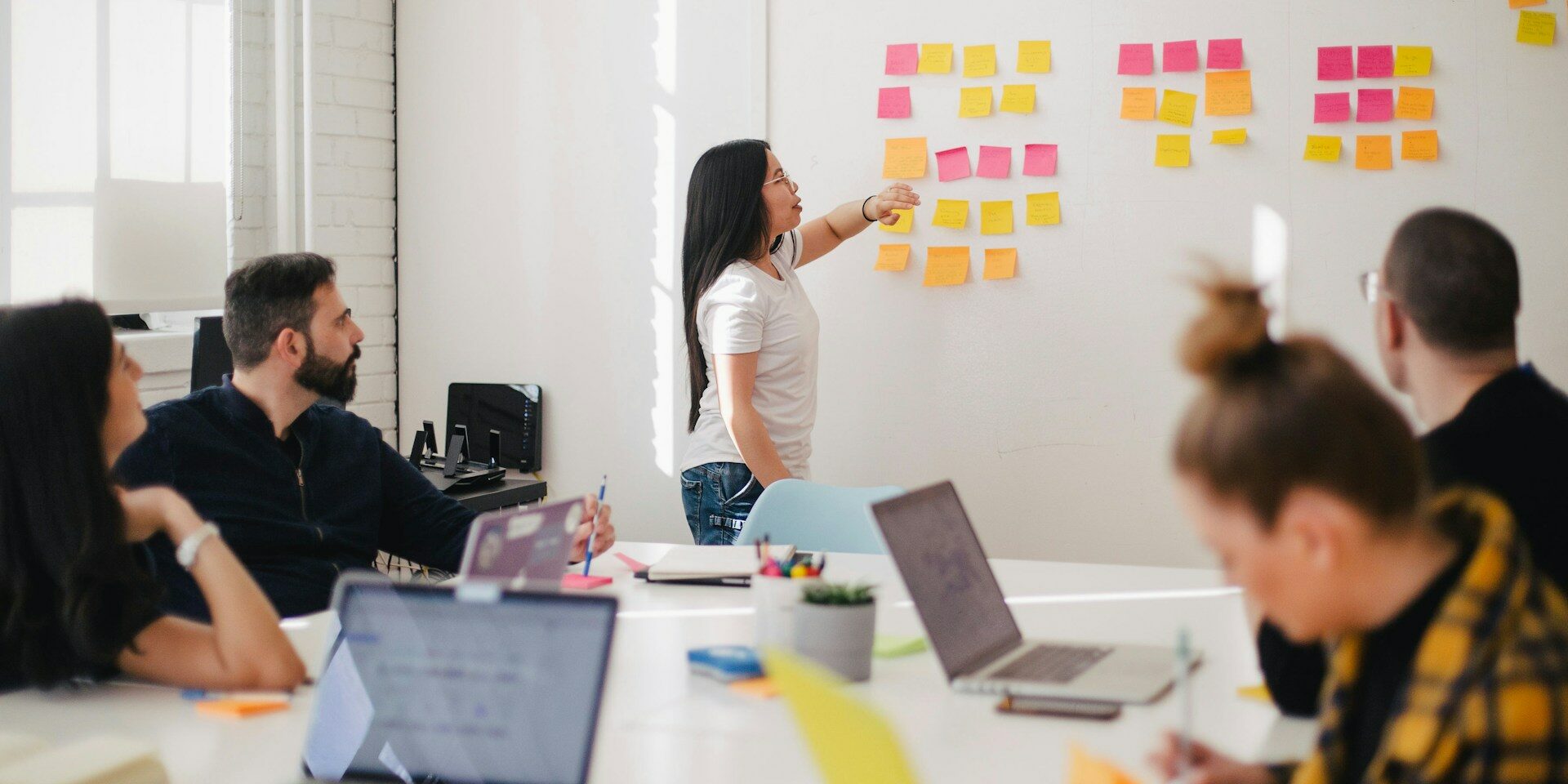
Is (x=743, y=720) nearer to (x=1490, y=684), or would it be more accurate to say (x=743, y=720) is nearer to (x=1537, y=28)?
(x=1490, y=684)

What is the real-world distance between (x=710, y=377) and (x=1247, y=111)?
1.51m

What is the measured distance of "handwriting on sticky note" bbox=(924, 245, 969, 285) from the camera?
3.60 m

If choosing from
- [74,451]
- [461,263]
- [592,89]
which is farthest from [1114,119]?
[74,451]

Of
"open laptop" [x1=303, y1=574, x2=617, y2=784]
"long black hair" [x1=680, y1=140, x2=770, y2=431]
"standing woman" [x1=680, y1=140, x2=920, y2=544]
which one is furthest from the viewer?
"long black hair" [x1=680, y1=140, x2=770, y2=431]

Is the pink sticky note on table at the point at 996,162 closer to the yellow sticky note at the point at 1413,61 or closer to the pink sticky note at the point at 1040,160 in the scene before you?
the pink sticky note at the point at 1040,160

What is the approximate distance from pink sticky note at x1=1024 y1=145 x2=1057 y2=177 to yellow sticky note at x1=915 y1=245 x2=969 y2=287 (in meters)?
0.26

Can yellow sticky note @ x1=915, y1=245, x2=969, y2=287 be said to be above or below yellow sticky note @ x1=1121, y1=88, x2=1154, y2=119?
below

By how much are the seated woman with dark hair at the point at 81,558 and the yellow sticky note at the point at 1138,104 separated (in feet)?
8.31

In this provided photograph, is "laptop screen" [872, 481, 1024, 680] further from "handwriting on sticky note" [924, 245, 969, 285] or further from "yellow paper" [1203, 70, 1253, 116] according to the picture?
"yellow paper" [1203, 70, 1253, 116]

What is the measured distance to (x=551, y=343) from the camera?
4.13 m

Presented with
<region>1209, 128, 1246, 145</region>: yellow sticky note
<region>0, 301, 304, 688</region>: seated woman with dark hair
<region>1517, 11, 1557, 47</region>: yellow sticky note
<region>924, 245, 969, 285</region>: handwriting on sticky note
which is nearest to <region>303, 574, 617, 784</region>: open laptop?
<region>0, 301, 304, 688</region>: seated woman with dark hair

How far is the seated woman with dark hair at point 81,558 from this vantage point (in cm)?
155

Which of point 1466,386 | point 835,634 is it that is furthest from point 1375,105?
point 835,634

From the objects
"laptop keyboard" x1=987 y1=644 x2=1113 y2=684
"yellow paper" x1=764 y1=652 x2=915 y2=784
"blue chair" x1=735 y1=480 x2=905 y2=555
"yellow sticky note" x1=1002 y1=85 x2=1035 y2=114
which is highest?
"yellow sticky note" x1=1002 y1=85 x2=1035 y2=114
